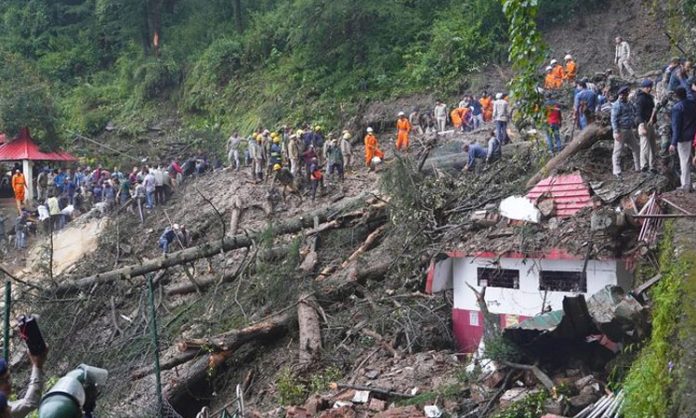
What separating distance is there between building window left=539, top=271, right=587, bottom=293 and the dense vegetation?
15.6 metres

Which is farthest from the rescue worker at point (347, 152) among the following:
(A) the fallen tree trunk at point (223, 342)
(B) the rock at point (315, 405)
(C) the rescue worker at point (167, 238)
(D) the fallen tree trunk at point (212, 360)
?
(B) the rock at point (315, 405)

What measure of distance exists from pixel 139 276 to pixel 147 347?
4252 mm

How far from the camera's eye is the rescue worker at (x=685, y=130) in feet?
33.5

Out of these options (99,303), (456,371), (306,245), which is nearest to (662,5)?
(306,245)

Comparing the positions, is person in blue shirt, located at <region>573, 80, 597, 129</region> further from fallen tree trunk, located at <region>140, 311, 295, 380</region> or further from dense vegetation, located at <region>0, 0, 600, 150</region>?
dense vegetation, located at <region>0, 0, 600, 150</region>

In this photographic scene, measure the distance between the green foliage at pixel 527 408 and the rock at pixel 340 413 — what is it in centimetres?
204

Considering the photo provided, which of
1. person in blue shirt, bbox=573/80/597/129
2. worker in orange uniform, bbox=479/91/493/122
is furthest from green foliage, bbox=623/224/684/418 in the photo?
worker in orange uniform, bbox=479/91/493/122

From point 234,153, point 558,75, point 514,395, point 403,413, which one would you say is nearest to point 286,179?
point 234,153

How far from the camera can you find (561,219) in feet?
38.3

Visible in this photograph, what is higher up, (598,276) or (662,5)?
(662,5)

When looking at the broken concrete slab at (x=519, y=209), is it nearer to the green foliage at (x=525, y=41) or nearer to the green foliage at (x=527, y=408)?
the green foliage at (x=525, y=41)

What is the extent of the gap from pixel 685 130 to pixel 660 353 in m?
4.74

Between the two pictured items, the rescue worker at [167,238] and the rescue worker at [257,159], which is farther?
the rescue worker at [257,159]

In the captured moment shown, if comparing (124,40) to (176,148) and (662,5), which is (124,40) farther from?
(662,5)
